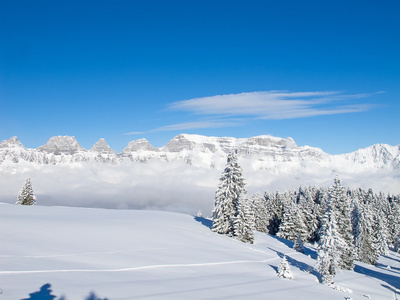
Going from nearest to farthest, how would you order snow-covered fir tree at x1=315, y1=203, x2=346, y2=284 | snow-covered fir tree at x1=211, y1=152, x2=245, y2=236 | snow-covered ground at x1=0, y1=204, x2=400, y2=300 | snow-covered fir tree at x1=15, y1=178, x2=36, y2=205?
snow-covered ground at x1=0, y1=204, x2=400, y2=300
snow-covered fir tree at x1=315, y1=203, x2=346, y2=284
snow-covered fir tree at x1=211, y1=152, x2=245, y2=236
snow-covered fir tree at x1=15, y1=178, x2=36, y2=205

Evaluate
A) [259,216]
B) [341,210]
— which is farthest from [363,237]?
[259,216]

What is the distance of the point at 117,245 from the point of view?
23.2m

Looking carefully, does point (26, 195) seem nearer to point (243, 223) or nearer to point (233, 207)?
point (233, 207)

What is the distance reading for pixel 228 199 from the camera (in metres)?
40.9

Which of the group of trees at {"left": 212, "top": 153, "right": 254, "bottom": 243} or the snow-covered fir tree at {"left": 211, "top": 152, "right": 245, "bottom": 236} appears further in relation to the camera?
the snow-covered fir tree at {"left": 211, "top": 152, "right": 245, "bottom": 236}

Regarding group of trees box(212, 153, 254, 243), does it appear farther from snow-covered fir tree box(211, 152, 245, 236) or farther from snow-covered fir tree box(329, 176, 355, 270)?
snow-covered fir tree box(329, 176, 355, 270)

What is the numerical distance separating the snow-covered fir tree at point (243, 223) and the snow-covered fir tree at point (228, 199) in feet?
2.15

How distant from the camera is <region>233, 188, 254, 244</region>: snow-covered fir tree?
127 ft

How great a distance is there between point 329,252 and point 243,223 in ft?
42.7

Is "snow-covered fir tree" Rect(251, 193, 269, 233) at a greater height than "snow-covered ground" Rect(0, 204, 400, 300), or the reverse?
"snow-covered ground" Rect(0, 204, 400, 300)

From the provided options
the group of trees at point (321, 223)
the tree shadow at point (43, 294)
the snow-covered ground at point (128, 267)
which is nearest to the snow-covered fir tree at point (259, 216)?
the group of trees at point (321, 223)

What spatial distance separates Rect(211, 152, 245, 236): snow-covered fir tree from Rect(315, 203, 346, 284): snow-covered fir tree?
12737 millimetres

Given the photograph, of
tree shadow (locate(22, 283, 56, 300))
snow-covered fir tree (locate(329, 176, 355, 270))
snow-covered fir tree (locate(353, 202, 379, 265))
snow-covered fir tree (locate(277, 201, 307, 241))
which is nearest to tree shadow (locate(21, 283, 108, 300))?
tree shadow (locate(22, 283, 56, 300))

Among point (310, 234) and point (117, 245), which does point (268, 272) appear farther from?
point (310, 234)
